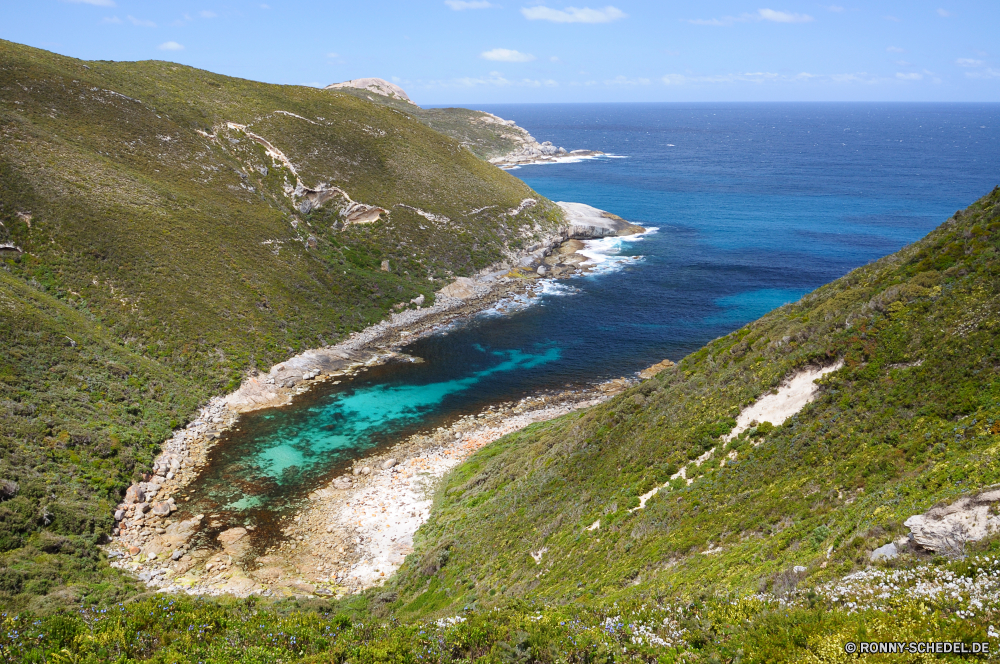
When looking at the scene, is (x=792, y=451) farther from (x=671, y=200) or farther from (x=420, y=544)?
(x=671, y=200)

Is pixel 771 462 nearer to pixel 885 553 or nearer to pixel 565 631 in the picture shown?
pixel 885 553

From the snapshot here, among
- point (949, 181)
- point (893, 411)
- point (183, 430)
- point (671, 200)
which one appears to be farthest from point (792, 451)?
point (949, 181)

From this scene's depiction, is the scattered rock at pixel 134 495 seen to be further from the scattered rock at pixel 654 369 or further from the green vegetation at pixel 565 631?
the scattered rock at pixel 654 369

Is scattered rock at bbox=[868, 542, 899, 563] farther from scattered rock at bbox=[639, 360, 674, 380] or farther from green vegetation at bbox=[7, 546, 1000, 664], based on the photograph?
scattered rock at bbox=[639, 360, 674, 380]

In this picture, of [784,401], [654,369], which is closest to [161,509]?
[784,401]

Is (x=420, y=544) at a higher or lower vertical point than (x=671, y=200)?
lower

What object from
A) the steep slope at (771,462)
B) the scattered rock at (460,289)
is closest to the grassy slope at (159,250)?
the scattered rock at (460,289)

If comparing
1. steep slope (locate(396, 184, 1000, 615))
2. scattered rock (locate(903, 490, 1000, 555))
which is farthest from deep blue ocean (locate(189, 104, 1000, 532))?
scattered rock (locate(903, 490, 1000, 555))
